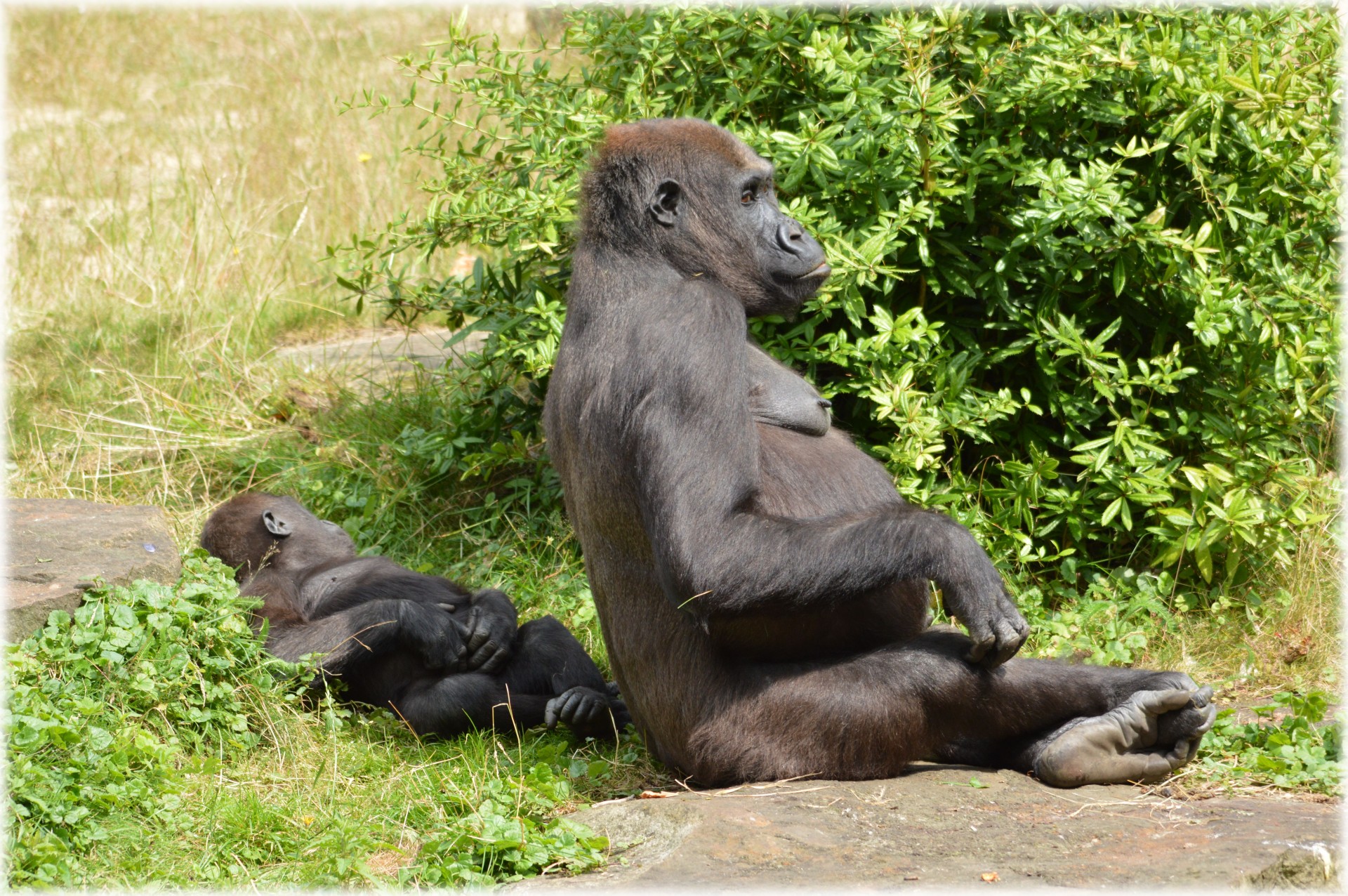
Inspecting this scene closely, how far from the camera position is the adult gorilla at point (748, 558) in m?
3.17

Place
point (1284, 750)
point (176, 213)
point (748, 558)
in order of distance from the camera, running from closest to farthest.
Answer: point (748, 558) → point (1284, 750) → point (176, 213)

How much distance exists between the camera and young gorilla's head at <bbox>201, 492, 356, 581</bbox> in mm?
4996

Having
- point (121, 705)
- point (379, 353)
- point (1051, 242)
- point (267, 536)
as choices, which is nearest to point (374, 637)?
point (121, 705)

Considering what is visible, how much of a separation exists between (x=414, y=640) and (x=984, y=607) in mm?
2000

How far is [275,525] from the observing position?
5055mm

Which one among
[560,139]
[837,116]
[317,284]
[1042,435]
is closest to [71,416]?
[317,284]

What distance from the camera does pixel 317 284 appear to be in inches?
332

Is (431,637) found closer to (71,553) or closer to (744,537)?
(71,553)

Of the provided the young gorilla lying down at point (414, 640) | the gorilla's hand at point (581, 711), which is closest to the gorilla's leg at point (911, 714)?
the gorilla's hand at point (581, 711)

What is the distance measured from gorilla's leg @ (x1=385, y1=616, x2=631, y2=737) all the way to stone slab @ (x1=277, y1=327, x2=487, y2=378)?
2.52 m

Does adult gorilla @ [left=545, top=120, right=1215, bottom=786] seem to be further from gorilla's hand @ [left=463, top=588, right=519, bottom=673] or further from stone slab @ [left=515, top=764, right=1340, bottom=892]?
gorilla's hand @ [left=463, top=588, right=519, bottom=673]

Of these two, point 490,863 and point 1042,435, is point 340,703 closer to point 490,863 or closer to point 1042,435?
point 490,863

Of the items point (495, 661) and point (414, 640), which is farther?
point (495, 661)

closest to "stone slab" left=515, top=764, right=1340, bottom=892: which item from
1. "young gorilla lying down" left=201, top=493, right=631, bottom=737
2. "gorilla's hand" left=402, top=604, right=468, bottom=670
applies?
"young gorilla lying down" left=201, top=493, right=631, bottom=737
